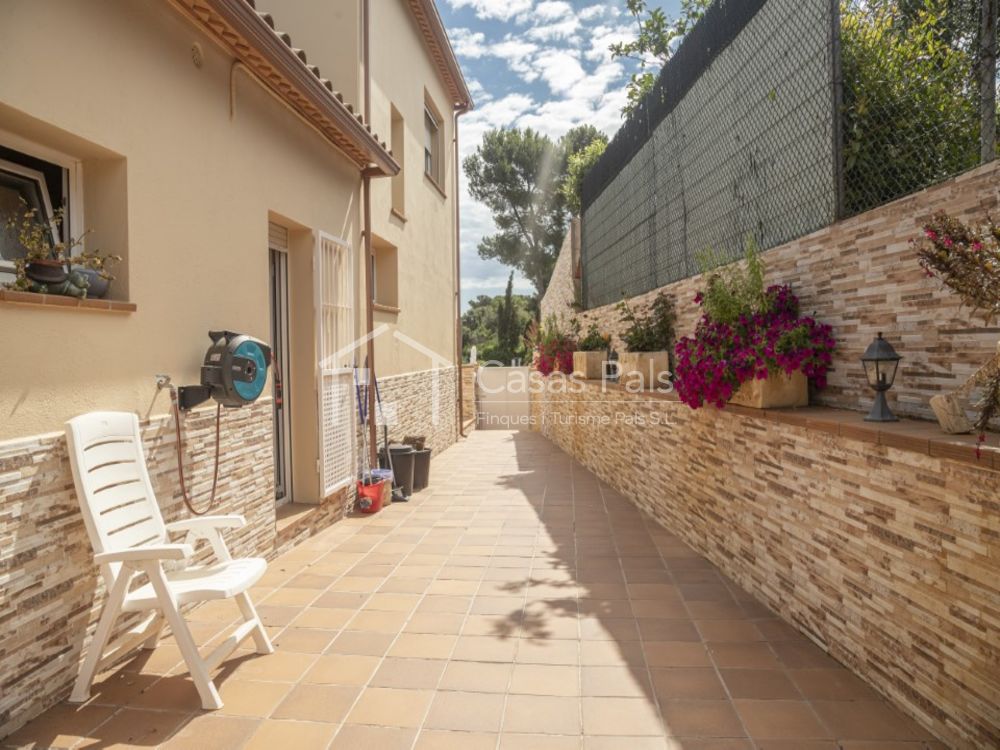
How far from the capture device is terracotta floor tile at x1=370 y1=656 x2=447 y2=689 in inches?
104

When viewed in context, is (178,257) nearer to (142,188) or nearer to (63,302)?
(142,188)

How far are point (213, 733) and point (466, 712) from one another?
38.5 inches

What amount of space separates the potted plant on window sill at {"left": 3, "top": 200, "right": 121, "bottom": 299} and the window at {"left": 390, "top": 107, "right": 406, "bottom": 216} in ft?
17.8

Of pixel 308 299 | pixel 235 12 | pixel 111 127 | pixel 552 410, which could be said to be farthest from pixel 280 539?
pixel 552 410

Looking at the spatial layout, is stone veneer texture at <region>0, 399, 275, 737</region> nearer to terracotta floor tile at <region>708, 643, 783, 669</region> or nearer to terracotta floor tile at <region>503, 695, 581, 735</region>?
terracotta floor tile at <region>503, 695, 581, 735</region>

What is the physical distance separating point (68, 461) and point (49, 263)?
32.2 inches

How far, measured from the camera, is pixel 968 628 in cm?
204

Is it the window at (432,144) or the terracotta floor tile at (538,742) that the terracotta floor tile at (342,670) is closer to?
the terracotta floor tile at (538,742)

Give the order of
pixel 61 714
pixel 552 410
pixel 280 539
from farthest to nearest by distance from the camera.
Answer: pixel 552 410 < pixel 280 539 < pixel 61 714

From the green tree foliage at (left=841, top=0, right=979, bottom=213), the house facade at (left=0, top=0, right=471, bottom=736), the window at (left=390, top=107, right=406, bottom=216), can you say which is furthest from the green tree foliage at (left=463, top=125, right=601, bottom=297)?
the green tree foliage at (left=841, top=0, right=979, bottom=213)

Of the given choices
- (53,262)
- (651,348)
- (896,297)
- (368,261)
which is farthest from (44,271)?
(651,348)

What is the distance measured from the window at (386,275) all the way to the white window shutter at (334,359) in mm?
2064

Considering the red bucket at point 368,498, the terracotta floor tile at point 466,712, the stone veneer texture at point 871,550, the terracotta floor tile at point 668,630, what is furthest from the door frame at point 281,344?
the stone veneer texture at point 871,550

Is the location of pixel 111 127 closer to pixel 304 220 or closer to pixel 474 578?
pixel 304 220
